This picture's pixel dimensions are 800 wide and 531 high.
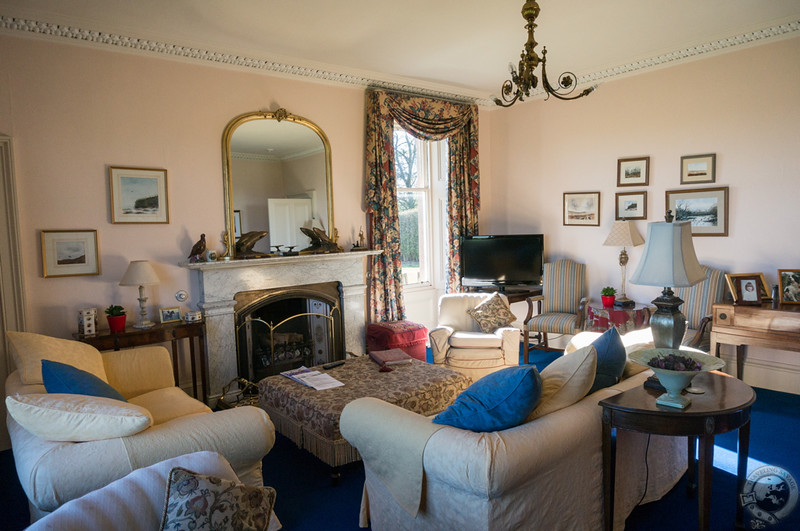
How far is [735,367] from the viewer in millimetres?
4664

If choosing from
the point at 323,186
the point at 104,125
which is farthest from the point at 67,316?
the point at 323,186

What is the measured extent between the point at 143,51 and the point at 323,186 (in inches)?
77.1

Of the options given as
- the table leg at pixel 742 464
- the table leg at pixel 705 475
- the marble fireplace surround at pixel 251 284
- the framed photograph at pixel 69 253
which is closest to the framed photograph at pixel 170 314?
the marble fireplace surround at pixel 251 284

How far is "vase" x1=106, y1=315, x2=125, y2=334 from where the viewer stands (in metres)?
3.92

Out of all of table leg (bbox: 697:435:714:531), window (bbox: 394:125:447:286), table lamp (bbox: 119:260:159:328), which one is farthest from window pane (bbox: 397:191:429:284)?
table leg (bbox: 697:435:714:531)

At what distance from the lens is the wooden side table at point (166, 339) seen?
3.84m

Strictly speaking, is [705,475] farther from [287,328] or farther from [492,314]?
[287,328]

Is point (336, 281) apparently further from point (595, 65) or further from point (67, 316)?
point (595, 65)

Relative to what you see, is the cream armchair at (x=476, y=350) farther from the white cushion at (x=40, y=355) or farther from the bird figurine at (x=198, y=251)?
the white cushion at (x=40, y=355)

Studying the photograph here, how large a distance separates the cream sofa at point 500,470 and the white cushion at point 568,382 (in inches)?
1.3

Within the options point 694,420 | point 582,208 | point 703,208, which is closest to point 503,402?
point 694,420

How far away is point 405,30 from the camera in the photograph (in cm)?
421

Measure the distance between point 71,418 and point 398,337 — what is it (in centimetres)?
334

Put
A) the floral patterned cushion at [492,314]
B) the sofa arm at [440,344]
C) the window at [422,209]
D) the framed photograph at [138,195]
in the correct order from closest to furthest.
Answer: the framed photograph at [138,195], the sofa arm at [440,344], the floral patterned cushion at [492,314], the window at [422,209]
